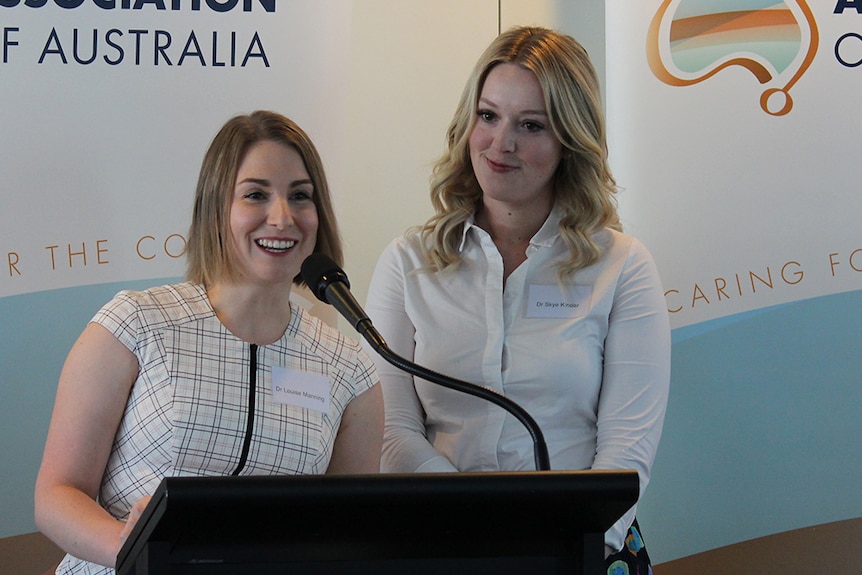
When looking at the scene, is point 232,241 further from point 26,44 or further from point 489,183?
point 26,44

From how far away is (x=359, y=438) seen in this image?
2145 mm

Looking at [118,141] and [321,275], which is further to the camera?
[118,141]

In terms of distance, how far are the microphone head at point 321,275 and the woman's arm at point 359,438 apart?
21.0 inches

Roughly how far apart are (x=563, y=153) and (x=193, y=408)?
98 cm

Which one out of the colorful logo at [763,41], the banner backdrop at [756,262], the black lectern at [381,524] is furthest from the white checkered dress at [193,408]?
the colorful logo at [763,41]

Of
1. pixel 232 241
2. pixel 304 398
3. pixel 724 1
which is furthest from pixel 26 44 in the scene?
pixel 724 1

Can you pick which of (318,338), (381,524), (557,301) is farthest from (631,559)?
(381,524)

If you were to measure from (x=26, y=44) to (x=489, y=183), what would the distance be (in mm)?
1457

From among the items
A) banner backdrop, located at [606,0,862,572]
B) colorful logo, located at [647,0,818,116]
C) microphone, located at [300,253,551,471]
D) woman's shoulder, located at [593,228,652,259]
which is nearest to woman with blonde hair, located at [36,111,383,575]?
microphone, located at [300,253,551,471]

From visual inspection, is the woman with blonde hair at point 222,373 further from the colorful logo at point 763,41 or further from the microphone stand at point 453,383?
the colorful logo at point 763,41

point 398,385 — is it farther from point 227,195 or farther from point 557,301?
point 227,195

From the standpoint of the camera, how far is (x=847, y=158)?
10.2 ft

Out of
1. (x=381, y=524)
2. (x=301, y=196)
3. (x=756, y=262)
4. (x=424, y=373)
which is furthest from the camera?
(x=756, y=262)

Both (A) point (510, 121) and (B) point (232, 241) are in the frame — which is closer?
(B) point (232, 241)
